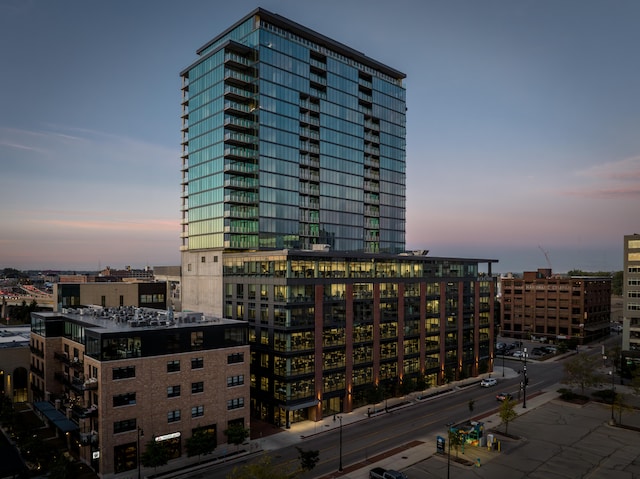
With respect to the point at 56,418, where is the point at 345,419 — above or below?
below

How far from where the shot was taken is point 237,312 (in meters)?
83.2

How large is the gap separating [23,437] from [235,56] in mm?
75164

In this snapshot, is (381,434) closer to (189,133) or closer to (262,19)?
(189,133)

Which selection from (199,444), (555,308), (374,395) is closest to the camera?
(199,444)

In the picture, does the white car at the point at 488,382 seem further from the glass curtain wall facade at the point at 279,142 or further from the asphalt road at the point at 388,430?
the glass curtain wall facade at the point at 279,142

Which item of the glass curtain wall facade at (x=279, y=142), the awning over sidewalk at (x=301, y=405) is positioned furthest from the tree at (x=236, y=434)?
the glass curtain wall facade at (x=279, y=142)

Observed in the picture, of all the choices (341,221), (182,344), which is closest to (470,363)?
(341,221)

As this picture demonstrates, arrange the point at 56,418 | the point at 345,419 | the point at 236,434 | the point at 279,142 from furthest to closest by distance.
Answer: the point at 279,142 → the point at 345,419 → the point at 56,418 → the point at 236,434

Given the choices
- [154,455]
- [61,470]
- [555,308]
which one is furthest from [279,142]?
[555,308]

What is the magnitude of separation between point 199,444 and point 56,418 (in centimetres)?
2110

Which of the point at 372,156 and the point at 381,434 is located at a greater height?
the point at 372,156

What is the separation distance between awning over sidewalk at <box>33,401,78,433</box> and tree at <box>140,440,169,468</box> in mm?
12474

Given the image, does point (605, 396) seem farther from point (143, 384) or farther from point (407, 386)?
point (143, 384)

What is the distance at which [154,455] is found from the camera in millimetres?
50219
